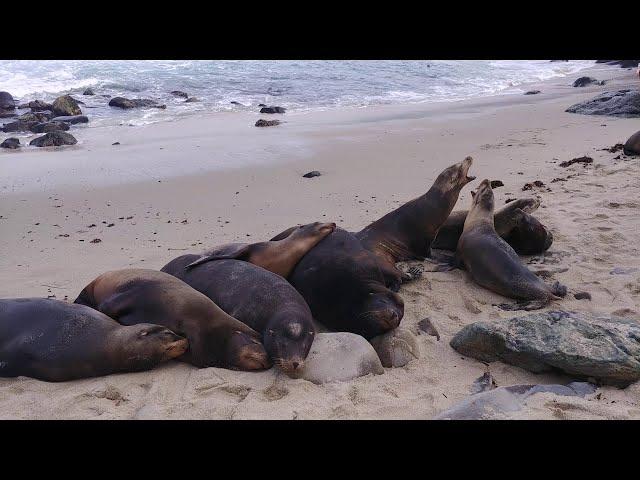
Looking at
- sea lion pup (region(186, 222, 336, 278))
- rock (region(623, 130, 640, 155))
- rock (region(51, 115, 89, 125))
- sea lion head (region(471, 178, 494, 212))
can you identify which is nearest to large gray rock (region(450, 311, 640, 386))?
sea lion pup (region(186, 222, 336, 278))

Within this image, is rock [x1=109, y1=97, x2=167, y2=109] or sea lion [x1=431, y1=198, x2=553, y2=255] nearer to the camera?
sea lion [x1=431, y1=198, x2=553, y2=255]

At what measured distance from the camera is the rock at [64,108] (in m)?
15.3

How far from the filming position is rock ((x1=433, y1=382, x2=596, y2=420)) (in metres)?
3.17

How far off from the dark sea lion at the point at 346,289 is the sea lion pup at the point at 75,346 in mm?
1213

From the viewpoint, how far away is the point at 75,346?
4.04 metres

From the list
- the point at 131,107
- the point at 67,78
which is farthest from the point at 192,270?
the point at 67,78

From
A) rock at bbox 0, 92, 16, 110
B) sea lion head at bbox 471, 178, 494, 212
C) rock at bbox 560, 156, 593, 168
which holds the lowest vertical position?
rock at bbox 0, 92, 16, 110

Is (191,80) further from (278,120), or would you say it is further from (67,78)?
(278,120)

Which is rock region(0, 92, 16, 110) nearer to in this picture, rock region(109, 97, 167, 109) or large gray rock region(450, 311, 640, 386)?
rock region(109, 97, 167, 109)

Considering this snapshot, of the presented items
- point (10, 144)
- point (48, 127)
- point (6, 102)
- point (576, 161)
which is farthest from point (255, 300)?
point (6, 102)

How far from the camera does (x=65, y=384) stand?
390 centimetres

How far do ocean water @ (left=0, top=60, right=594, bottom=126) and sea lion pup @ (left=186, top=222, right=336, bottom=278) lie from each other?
33.4 ft

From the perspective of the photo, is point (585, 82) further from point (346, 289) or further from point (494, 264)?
point (346, 289)
